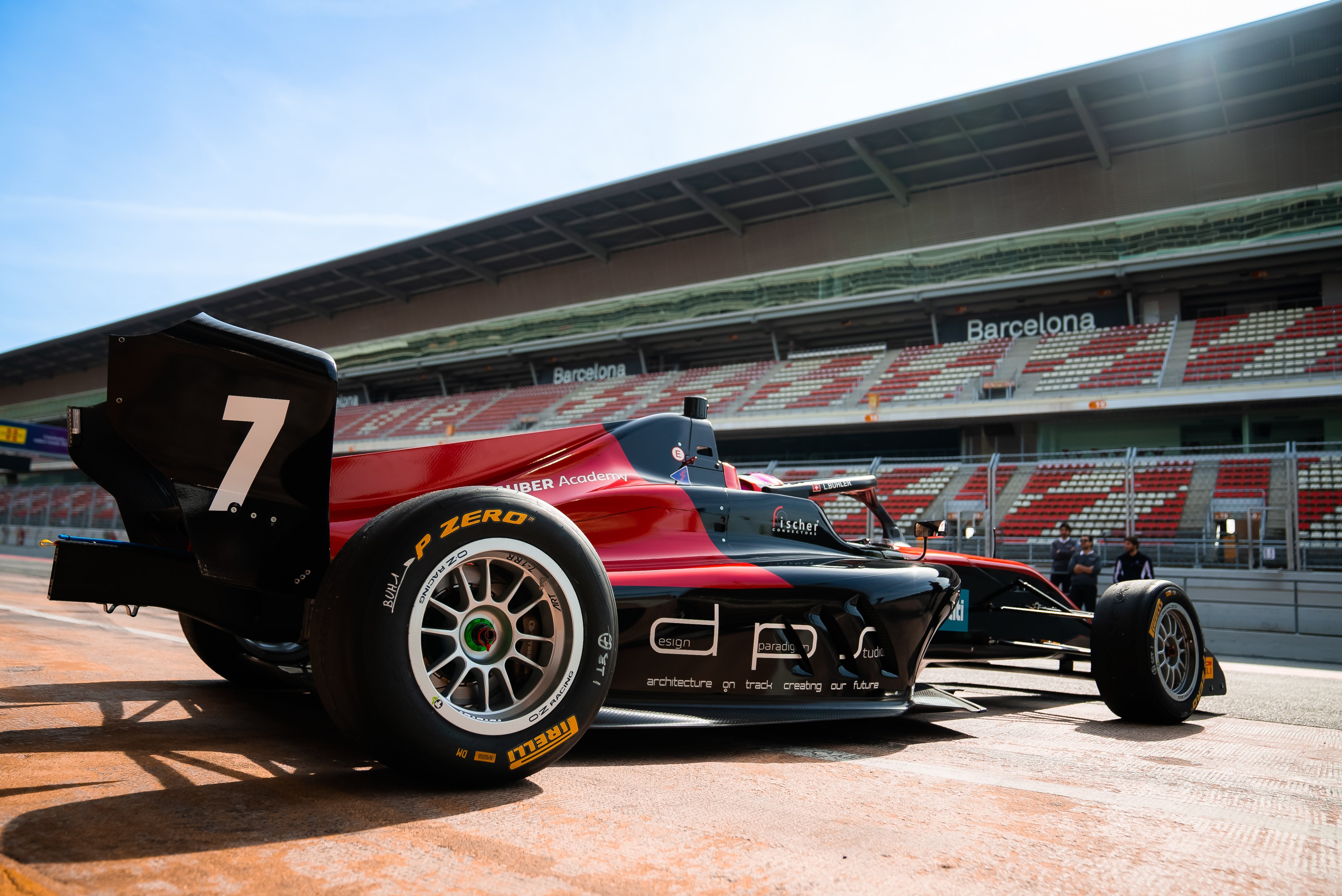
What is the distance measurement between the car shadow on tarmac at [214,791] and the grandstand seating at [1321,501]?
16011 mm

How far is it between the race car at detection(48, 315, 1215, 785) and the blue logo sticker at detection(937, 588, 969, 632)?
2.03ft

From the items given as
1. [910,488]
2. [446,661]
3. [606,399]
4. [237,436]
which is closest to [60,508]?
[606,399]

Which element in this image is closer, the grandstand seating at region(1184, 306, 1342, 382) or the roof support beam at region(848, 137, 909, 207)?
the grandstand seating at region(1184, 306, 1342, 382)

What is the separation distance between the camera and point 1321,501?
14.9 metres

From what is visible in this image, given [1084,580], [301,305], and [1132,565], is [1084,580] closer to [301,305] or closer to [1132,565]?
[1132,565]

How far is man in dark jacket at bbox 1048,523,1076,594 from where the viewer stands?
13.6 m

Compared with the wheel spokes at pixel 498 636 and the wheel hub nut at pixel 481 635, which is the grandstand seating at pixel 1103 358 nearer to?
the wheel spokes at pixel 498 636

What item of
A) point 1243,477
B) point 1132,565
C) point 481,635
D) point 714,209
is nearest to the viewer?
point 481,635

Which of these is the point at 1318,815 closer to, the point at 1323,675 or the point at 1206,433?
the point at 1323,675

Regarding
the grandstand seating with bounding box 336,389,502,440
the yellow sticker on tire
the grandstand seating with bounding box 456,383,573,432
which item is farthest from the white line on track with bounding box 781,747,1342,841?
the grandstand seating with bounding box 336,389,502,440

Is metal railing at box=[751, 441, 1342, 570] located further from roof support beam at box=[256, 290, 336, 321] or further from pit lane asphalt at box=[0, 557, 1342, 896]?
roof support beam at box=[256, 290, 336, 321]

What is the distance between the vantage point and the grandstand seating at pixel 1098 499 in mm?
16516

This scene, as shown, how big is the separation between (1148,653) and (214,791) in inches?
181

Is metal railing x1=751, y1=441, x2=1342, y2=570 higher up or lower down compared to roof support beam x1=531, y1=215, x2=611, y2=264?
lower down
